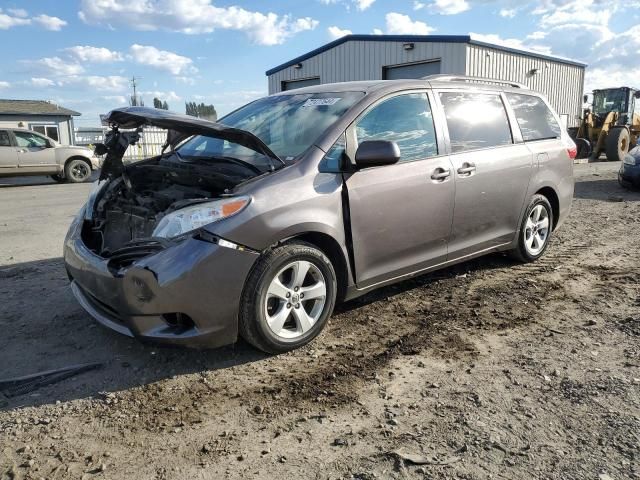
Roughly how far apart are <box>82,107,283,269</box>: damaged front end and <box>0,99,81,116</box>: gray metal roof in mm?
28339

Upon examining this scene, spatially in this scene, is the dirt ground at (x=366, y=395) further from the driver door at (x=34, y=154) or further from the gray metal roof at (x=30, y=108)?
the gray metal roof at (x=30, y=108)

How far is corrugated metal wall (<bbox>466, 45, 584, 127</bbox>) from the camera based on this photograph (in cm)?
1997

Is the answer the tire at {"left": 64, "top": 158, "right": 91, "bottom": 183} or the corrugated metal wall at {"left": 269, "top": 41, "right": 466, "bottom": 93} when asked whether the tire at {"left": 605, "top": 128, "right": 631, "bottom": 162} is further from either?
the tire at {"left": 64, "top": 158, "right": 91, "bottom": 183}

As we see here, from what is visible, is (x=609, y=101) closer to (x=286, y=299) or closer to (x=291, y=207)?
(x=291, y=207)

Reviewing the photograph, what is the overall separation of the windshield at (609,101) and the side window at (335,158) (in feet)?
69.8

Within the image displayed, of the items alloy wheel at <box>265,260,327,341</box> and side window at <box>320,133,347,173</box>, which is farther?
side window at <box>320,133,347,173</box>

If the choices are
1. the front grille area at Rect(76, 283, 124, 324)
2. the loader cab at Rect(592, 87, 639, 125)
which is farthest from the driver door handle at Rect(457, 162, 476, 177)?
the loader cab at Rect(592, 87, 639, 125)

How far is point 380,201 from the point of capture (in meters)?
3.87

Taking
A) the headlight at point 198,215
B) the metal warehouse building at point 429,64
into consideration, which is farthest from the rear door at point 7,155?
the headlight at point 198,215

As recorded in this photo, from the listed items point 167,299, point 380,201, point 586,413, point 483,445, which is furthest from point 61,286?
point 586,413

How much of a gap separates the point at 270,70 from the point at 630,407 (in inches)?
986

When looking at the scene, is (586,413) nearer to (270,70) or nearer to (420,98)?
(420,98)

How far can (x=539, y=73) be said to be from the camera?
23.7 m

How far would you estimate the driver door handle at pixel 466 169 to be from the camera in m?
4.45
